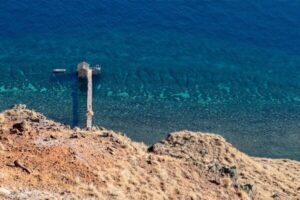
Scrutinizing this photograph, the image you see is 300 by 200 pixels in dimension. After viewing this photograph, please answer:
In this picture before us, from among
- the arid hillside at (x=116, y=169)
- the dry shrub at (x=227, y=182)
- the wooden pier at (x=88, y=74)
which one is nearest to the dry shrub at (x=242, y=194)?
the arid hillside at (x=116, y=169)

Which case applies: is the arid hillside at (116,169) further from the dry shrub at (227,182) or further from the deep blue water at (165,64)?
the deep blue water at (165,64)

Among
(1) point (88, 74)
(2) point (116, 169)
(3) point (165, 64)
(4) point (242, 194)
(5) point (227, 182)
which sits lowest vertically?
(4) point (242, 194)

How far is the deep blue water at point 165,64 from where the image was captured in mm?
72562

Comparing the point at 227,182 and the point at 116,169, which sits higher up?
the point at 116,169

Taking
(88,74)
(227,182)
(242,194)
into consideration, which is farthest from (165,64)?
(242,194)

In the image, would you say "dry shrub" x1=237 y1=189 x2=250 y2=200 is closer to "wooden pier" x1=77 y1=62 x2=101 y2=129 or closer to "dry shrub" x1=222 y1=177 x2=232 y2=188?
"dry shrub" x1=222 y1=177 x2=232 y2=188

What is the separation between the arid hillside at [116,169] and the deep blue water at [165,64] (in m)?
17.3

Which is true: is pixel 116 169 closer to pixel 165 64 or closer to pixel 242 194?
pixel 242 194

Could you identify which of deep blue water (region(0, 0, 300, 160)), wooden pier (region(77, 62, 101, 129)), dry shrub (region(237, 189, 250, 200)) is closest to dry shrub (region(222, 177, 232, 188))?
dry shrub (region(237, 189, 250, 200))

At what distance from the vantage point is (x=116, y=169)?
40312mm

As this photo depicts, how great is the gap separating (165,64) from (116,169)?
1770 inches

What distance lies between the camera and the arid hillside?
3647cm

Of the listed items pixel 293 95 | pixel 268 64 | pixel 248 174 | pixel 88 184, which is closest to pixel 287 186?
pixel 248 174

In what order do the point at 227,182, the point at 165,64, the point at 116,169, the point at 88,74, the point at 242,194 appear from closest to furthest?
the point at 116,169 → the point at 242,194 → the point at 227,182 → the point at 88,74 → the point at 165,64
